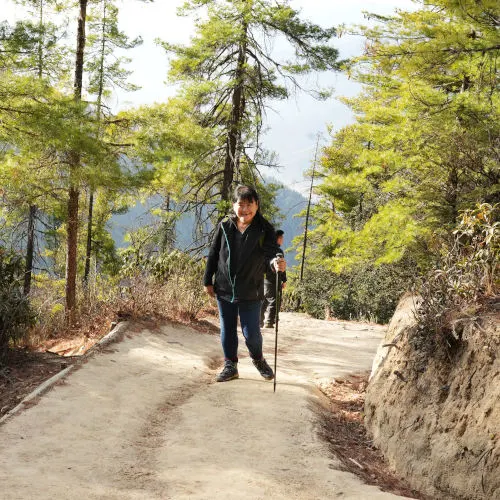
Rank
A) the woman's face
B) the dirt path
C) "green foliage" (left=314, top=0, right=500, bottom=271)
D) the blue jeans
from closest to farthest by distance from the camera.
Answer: the dirt path, the woman's face, the blue jeans, "green foliage" (left=314, top=0, right=500, bottom=271)

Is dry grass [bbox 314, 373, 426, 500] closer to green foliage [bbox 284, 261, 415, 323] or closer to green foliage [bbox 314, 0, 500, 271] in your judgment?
green foliage [bbox 314, 0, 500, 271]

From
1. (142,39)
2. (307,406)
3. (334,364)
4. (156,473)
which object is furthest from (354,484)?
(142,39)

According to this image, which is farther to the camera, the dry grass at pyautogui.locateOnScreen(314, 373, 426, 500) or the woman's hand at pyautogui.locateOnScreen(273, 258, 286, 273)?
the woman's hand at pyautogui.locateOnScreen(273, 258, 286, 273)

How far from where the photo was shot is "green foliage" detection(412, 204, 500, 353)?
4258mm

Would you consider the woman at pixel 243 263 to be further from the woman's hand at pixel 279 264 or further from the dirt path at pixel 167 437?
the dirt path at pixel 167 437

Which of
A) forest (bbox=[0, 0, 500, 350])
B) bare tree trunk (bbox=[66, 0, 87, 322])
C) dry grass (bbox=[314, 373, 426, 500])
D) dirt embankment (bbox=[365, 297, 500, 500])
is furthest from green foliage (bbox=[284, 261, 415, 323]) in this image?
dirt embankment (bbox=[365, 297, 500, 500])

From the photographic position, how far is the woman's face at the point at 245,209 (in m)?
5.52

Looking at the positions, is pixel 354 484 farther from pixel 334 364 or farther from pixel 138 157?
pixel 138 157

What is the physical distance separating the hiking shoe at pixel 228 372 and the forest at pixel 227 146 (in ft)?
6.97

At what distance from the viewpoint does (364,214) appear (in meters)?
22.7

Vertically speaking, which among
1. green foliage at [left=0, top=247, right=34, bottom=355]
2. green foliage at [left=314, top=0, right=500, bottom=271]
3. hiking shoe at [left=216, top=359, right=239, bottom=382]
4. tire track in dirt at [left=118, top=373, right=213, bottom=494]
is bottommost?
tire track in dirt at [left=118, top=373, right=213, bottom=494]

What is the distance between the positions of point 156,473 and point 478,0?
7.01 m

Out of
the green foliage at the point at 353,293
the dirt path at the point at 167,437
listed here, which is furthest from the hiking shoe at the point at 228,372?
the green foliage at the point at 353,293

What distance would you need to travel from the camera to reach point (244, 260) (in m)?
5.54
